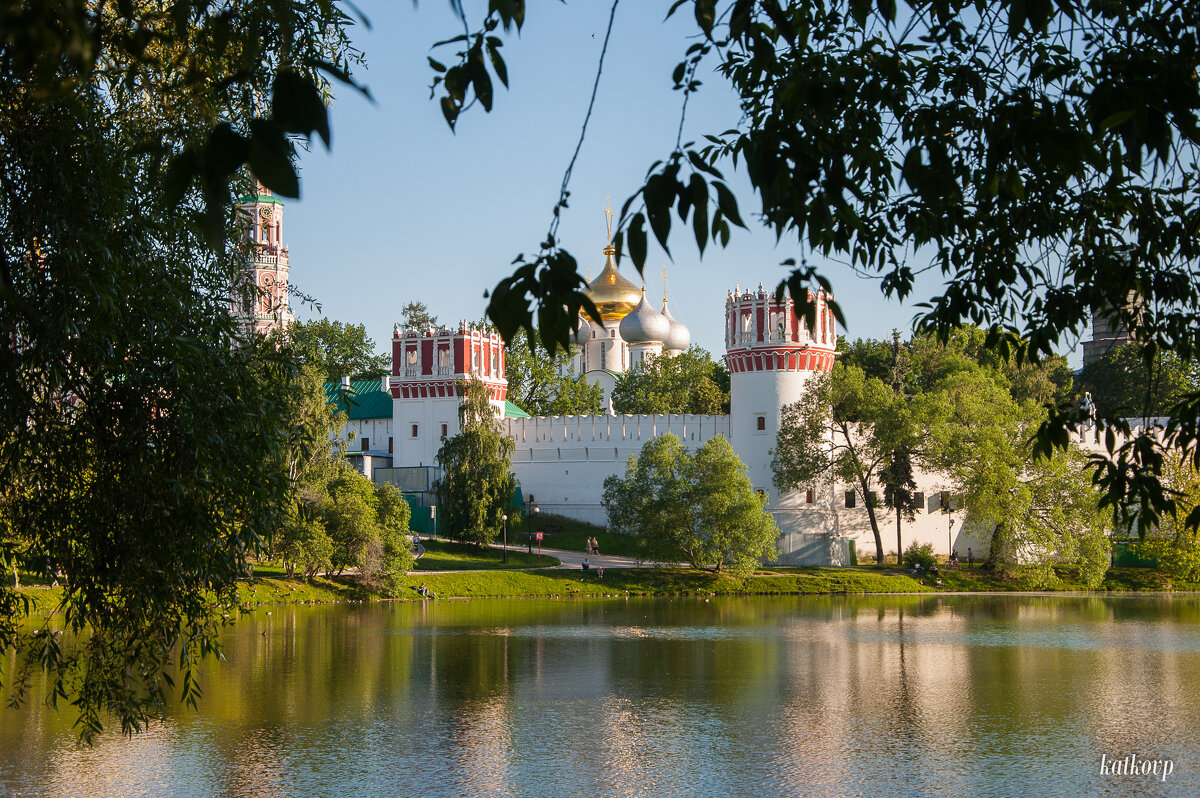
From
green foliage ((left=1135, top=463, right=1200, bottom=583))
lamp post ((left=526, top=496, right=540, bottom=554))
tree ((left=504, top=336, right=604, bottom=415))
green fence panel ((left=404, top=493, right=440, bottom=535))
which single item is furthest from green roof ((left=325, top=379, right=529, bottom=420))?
green foliage ((left=1135, top=463, right=1200, bottom=583))

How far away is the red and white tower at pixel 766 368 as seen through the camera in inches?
1766

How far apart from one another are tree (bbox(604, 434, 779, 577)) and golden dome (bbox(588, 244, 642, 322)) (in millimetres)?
26900

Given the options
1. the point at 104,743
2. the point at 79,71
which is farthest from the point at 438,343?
the point at 79,71

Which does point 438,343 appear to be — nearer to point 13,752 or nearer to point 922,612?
point 922,612

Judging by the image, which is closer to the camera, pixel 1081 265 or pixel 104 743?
pixel 1081 265

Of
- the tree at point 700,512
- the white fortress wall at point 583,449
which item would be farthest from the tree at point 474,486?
the white fortress wall at point 583,449

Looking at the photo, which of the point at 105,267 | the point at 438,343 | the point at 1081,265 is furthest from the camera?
the point at 438,343

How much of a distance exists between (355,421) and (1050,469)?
98.0 ft

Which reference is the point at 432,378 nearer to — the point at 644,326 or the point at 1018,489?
the point at 644,326

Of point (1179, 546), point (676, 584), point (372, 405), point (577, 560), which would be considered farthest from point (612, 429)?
point (1179, 546)

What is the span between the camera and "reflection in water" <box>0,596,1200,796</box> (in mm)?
12852

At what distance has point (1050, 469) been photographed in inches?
1518

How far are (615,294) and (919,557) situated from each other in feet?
90.3

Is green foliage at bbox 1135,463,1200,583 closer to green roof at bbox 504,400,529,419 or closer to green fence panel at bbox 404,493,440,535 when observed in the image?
green fence panel at bbox 404,493,440,535
